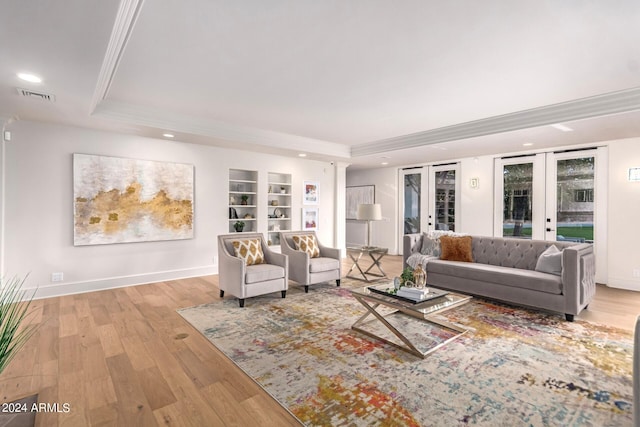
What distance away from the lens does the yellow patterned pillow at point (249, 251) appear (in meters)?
4.46

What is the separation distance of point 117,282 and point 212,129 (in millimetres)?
2796

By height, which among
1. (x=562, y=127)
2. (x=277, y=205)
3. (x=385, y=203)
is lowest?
(x=277, y=205)

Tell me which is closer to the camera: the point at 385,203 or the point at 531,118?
the point at 531,118

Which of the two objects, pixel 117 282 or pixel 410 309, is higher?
pixel 410 309

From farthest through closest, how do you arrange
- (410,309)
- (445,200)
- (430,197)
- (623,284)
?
(430,197), (445,200), (623,284), (410,309)

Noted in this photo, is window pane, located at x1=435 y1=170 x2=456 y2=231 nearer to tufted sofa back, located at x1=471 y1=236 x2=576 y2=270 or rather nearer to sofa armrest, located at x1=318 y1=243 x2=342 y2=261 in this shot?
tufted sofa back, located at x1=471 y1=236 x2=576 y2=270

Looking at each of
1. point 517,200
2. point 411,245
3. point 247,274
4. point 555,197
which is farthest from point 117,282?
point 555,197

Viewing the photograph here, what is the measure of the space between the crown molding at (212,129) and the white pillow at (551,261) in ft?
13.7

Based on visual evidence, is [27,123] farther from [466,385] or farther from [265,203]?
[466,385]

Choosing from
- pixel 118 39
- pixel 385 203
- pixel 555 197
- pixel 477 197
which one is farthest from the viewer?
pixel 385 203

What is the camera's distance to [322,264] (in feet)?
15.9

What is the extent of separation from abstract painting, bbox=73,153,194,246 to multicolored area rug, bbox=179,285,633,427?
205 centimetres

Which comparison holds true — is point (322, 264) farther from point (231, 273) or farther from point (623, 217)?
point (623, 217)

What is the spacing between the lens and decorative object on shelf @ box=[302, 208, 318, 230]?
23.8 ft
